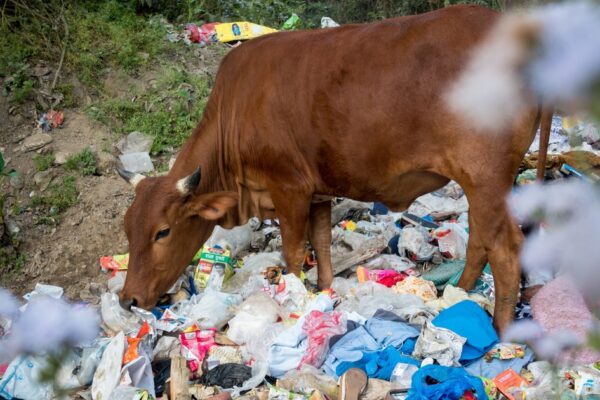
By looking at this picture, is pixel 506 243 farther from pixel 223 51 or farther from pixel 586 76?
pixel 223 51

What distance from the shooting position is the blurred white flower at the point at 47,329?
2.86ft

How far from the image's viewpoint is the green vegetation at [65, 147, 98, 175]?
5832 millimetres

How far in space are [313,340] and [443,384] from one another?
828 mm

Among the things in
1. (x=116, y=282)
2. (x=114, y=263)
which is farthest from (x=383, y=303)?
(x=114, y=263)

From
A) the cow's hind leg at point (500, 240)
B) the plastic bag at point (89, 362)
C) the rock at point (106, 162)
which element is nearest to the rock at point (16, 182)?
the rock at point (106, 162)

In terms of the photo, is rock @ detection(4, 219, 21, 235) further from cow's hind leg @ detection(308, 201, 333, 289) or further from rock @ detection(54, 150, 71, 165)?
cow's hind leg @ detection(308, 201, 333, 289)

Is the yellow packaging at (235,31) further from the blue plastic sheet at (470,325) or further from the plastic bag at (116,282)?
the blue plastic sheet at (470,325)

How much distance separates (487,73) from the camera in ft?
1.78

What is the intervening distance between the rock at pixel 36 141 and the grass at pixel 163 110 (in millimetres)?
474

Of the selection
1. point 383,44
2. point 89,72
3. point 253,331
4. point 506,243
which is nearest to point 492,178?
point 506,243

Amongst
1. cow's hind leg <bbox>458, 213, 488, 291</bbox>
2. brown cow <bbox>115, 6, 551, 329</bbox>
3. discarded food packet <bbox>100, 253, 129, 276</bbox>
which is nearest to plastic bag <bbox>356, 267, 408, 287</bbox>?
brown cow <bbox>115, 6, 551, 329</bbox>

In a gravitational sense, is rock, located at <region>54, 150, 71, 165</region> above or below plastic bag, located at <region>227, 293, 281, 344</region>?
above

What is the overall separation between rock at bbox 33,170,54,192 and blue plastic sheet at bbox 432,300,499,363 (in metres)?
3.62

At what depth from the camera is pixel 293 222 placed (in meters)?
4.10
